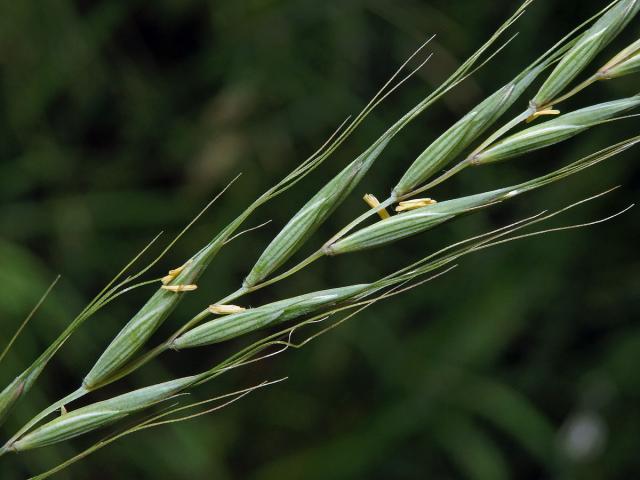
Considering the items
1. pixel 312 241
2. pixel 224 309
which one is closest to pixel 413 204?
pixel 224 309

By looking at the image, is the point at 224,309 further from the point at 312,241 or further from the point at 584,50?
the point at 312,241

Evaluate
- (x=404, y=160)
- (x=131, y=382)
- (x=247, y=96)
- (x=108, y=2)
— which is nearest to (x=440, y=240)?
(x=404, y=160)

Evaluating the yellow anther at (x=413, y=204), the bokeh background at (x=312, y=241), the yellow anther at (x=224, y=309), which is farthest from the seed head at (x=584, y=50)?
the bokeh background at (x=312, y=241)

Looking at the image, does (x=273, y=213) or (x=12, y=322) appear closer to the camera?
(x=12, y=322)

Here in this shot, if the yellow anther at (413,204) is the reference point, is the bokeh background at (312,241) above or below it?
below

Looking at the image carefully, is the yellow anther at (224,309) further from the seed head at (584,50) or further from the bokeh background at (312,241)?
the bokeh background at (312,241)

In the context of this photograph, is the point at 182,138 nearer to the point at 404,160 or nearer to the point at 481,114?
the point at 404,160

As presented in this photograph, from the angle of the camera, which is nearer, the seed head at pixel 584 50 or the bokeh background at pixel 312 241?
the seed head at pixel 584 50

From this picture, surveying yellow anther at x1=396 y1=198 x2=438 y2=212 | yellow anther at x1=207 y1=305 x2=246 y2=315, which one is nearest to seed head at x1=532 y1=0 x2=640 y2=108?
yellow anther at x1=396 y1=198 x2=438 y2=212
